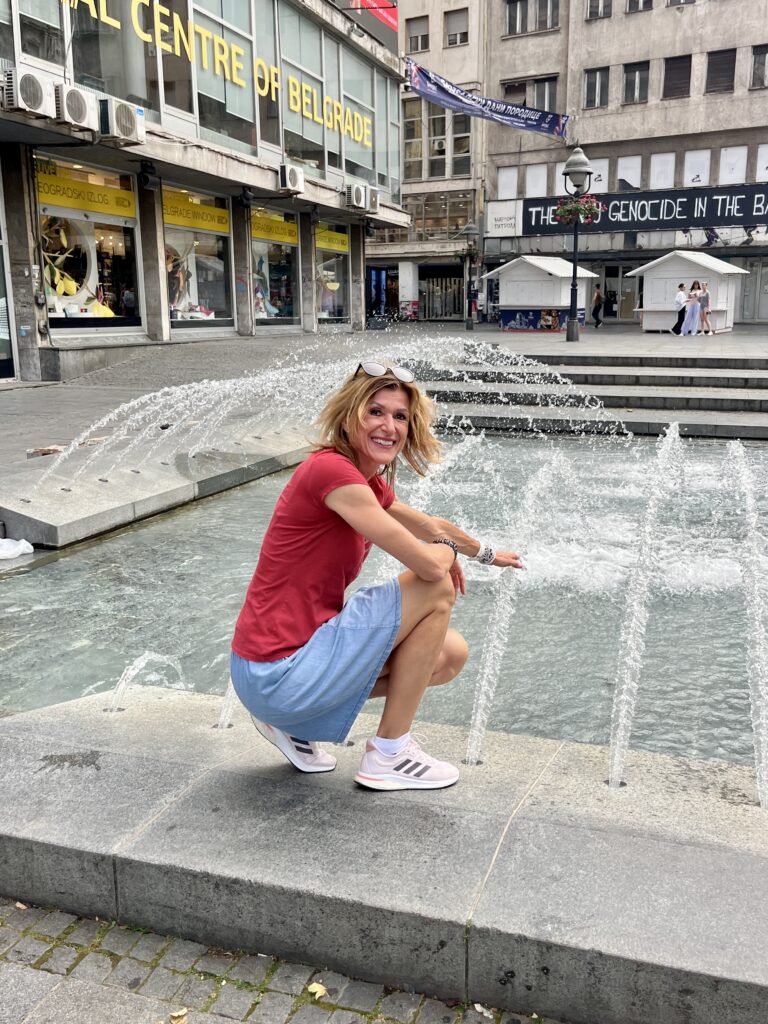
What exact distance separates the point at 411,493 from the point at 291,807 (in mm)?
5982

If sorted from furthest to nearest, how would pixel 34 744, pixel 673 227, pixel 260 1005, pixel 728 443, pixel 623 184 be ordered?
1. pixel 623 184
2. pixel 673 227
3. pixel 728 443
4. pixel 34 744
5. pixel 260 1005

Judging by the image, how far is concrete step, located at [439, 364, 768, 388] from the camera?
1404 centimetres

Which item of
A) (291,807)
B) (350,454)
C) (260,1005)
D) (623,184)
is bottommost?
(260,1005)

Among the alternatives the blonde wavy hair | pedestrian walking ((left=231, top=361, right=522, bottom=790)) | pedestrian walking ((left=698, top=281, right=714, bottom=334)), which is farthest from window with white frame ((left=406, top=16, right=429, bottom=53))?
pedestrian walking ((left=231, top=361, right=522, bottom=790))

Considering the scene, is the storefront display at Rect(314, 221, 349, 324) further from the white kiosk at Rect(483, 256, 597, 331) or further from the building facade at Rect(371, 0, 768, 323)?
the building facade at Rect(371, 0, 768, 323)

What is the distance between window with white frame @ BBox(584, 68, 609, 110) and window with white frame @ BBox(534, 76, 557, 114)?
1675 mm

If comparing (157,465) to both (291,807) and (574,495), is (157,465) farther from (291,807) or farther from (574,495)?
(291,807)

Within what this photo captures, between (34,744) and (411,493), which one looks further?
(411,493)

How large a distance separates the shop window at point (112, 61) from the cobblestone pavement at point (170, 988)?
1766cm

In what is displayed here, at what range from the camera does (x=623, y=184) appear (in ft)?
138

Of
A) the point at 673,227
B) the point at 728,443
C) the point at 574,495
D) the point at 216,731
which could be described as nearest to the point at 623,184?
the point at 673,227

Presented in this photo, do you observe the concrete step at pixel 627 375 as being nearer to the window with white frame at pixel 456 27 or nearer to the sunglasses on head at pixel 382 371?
the sunglasses on head at pixel 382 371

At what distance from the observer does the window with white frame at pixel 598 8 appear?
41469 millimetres

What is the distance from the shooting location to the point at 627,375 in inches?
581
